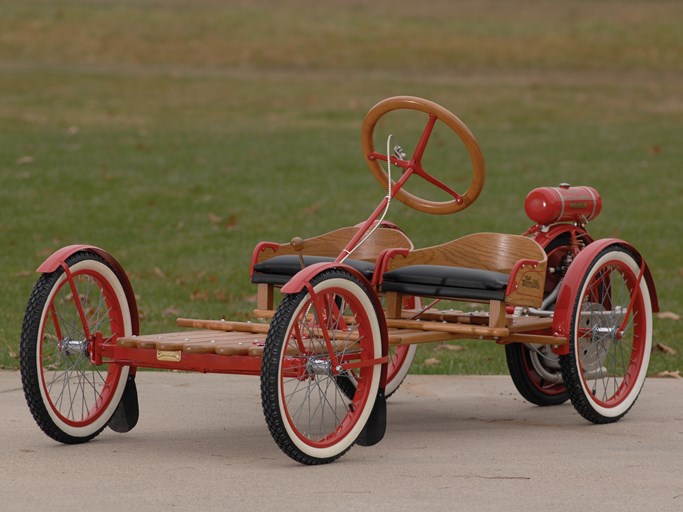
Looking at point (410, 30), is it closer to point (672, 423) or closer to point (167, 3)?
point (167, 3)

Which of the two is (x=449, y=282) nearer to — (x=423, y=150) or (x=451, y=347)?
(x=423, y=150)

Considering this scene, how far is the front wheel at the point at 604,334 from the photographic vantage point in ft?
21.8

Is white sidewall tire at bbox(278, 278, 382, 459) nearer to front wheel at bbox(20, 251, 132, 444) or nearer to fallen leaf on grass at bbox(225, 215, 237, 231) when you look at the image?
front wheel at bbox(20, 251, 132, 444)

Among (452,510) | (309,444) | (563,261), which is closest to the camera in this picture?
(452,510)

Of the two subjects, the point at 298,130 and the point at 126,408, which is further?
the point at 298,130

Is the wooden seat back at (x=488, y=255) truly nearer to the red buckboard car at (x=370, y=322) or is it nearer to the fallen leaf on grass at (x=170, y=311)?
the red buckboard car at (x=370, y=322)

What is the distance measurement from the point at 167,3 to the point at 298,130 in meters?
25.2

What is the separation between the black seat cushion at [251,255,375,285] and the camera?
22.1 feet

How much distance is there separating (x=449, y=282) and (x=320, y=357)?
2.76 feet

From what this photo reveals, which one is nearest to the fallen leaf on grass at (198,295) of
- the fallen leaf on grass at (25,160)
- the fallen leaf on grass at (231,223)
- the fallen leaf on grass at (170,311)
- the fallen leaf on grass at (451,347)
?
the fallen leaf on grass at (170,311)

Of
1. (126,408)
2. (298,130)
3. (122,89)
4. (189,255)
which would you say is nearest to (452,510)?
(126,408)

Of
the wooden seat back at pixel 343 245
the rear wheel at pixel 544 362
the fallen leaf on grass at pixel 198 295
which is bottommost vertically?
the fallen leaf on grass at pixel 198 295

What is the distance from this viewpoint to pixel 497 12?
44.5 meters

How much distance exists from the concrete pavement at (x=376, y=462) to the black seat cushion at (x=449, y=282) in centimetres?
66
